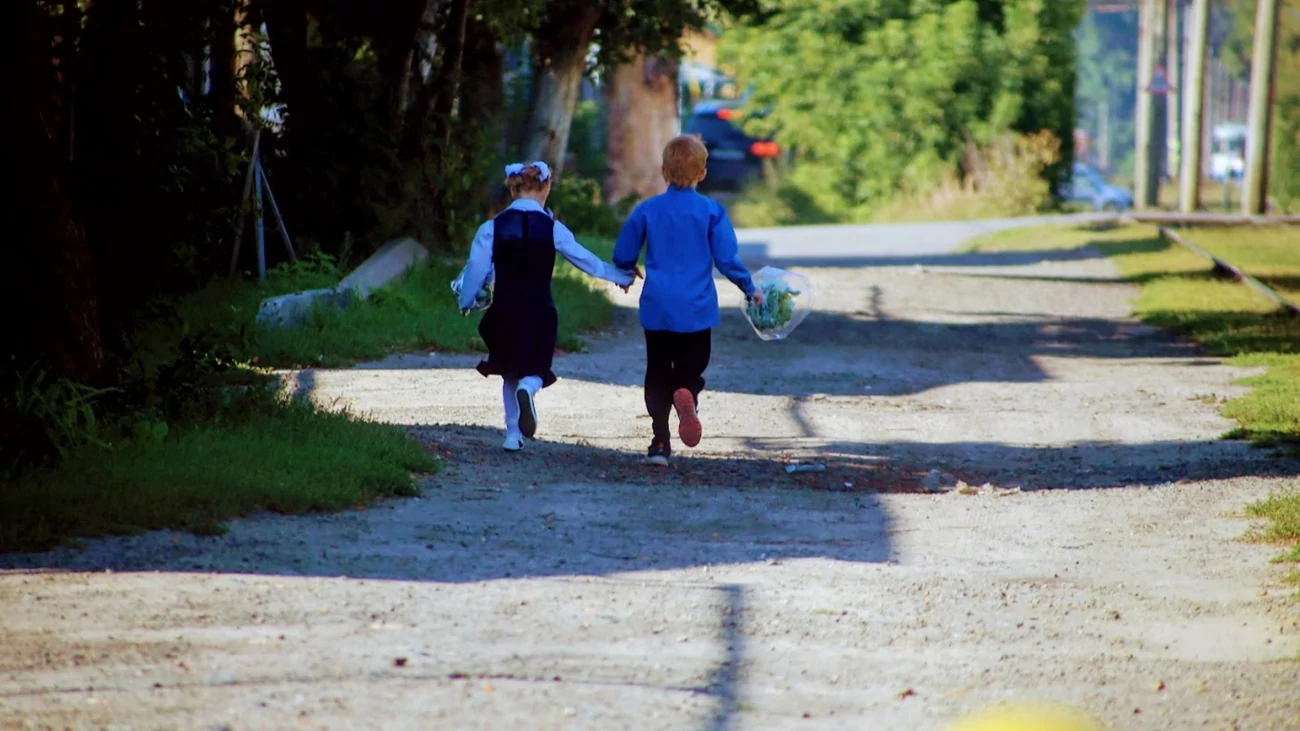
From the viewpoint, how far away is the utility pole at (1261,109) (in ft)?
114

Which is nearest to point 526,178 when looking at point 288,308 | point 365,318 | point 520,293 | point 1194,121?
point 520,293

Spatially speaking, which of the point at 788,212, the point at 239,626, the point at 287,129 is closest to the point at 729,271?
the point at 239,626

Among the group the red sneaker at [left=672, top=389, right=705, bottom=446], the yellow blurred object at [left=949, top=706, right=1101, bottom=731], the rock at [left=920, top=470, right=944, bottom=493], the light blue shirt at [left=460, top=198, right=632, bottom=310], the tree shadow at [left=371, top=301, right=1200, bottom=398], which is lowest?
the tree shadow at [left=371, top=301, right=1200, bottom=398]

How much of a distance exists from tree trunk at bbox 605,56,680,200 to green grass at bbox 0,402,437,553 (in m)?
20.0

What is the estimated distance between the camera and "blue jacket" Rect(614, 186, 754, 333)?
8500 mm

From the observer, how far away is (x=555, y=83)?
21.0m

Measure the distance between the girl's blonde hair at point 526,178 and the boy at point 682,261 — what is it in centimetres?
44

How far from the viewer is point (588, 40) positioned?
20.4m

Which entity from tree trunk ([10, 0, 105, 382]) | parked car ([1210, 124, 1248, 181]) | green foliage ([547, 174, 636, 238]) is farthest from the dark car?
parked car ([1210, 124, 1248, 181])

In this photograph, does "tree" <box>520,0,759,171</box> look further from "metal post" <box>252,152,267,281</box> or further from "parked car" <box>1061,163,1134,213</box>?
"parked car" <box>1061,163,1134,213</box>

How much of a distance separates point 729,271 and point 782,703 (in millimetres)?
4001

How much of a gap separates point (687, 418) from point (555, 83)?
42.7 ft

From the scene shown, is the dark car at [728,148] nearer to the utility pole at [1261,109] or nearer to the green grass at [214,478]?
the utility pole at [1261,109]

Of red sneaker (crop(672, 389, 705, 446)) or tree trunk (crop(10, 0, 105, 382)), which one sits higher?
tree trunk (crop(10, 0, 105, 382))
